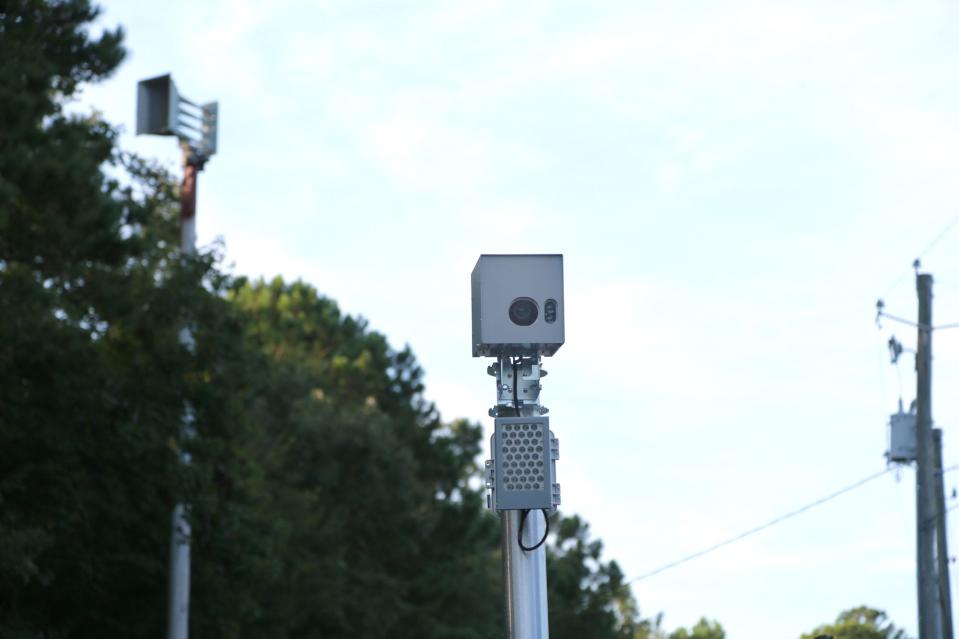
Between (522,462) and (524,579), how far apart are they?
541 mm

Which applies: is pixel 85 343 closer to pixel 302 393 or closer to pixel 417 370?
pixel 302 393

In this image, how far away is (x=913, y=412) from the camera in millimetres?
26859

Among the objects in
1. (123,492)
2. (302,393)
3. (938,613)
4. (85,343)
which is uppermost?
(302,393)

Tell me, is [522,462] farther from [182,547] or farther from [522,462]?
[182,547]

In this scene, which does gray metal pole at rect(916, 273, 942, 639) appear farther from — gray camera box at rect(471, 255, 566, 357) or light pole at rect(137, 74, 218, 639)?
gray camera box at rect(471, 255, 566, 357)

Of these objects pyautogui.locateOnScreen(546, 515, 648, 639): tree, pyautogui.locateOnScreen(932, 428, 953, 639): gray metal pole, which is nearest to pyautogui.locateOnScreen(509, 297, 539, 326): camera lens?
pyautogui.locateOnScreen(932, 428, 953, 639): gray metal pole

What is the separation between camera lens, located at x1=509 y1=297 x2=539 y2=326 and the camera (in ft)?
24.9

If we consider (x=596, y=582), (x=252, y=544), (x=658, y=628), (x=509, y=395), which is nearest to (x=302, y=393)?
(x=252, y=544)

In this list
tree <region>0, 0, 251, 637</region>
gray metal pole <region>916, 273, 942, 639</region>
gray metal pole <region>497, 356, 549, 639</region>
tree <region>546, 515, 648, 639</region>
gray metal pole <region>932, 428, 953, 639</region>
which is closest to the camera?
gray metal pole <region>497, 356, 549, 639</region>

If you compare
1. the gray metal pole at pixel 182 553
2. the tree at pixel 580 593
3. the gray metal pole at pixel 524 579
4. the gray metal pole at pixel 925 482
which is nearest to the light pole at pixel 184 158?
the gray metal pole at pixel 182 553

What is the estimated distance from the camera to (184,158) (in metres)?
25.4

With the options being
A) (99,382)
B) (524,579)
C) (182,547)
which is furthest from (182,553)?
(524,579)

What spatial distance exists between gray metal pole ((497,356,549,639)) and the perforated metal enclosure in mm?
129

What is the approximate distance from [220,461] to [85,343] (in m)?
3.16
